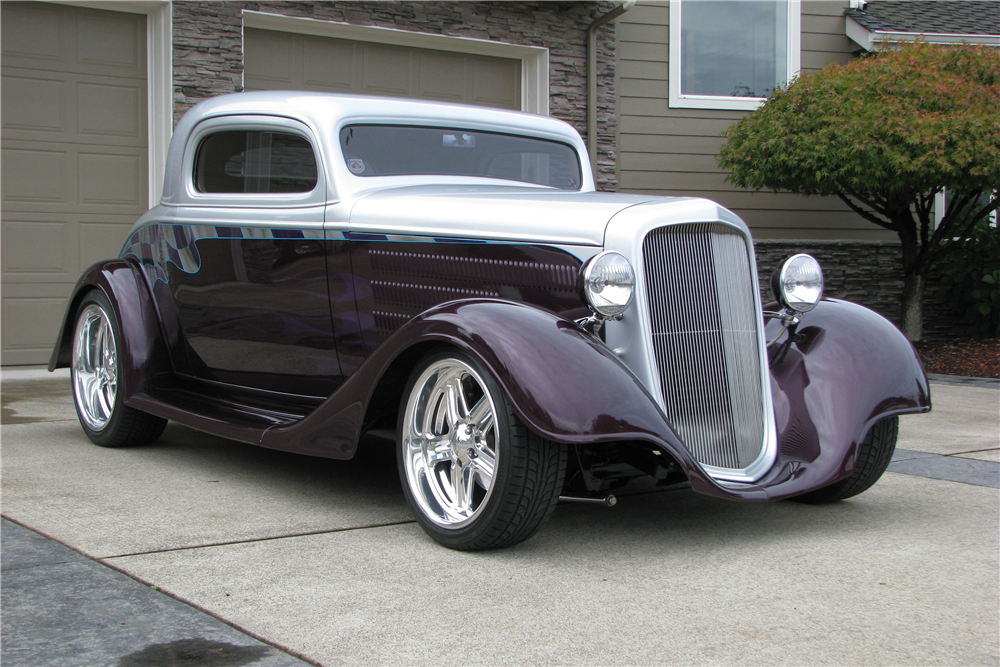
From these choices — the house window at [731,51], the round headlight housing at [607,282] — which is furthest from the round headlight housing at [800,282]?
the house window at [731,51]

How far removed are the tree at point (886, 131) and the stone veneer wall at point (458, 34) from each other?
1461mm

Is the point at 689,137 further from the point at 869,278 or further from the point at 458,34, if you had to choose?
the point at 458,34

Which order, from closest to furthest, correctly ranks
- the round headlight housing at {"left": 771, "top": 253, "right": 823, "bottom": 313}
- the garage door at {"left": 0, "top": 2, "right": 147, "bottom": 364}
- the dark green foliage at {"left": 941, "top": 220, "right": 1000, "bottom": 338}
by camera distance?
the round headlight housing at {"left": 771, "top": 253, "right": 823, "bottom": 313} → the garage door at {"left": 0, "top": 2, "right": 147, "bottom": 364} → the dark green foliage at {"left": 941, "top": 220, "right": 1000, "bottom": 338}

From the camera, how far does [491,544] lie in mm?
3088

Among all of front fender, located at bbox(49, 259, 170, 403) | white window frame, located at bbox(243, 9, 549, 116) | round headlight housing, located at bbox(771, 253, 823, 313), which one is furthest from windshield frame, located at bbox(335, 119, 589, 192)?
white window frame, located at bbox(243, 9, 549, 116)

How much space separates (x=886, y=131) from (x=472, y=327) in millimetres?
7087

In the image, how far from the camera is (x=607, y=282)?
319 cm

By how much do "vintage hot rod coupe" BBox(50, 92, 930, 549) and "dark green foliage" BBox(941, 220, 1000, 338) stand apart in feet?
23.5

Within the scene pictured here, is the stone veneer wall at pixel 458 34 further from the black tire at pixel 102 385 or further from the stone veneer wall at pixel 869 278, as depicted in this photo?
the black tire at pixel 102 385

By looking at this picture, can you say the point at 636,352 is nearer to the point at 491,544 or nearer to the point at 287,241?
the point at 491,544

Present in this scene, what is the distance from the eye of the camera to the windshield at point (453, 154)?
14.2ft

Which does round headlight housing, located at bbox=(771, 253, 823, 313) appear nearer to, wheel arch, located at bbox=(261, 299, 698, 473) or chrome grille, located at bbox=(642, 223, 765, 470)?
chrome grille, located at bbox=(642, 223, 765, 470)

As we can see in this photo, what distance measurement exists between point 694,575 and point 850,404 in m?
1.10

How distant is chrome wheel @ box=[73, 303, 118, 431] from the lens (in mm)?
5020
